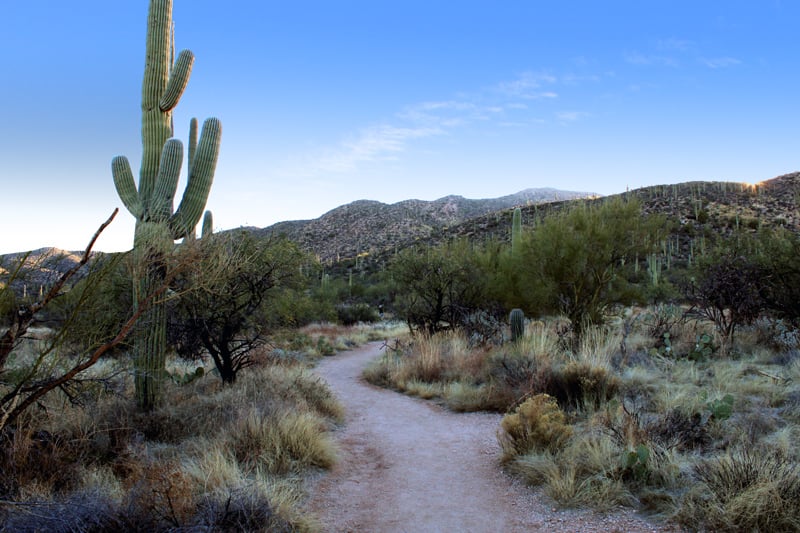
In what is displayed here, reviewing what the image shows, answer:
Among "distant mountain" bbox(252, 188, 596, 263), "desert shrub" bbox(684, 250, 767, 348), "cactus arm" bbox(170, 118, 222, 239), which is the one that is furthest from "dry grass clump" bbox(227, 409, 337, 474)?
"distant mountain" bbox(252, 188, 596, 263)

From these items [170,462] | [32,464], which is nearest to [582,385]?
[170,462]

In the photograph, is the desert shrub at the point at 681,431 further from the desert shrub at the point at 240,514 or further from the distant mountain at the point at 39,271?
the distant mountain at the point at 39,271

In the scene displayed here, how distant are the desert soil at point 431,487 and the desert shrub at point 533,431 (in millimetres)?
324

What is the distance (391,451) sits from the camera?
6.57m

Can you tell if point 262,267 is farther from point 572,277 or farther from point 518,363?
point 572,277

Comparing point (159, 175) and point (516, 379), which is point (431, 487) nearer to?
point (516, 379)

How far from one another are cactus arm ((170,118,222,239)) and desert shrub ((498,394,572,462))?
5236 mm

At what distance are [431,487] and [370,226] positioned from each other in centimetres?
6059

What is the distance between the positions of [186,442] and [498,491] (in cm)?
367

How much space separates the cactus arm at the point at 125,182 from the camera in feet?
24.5

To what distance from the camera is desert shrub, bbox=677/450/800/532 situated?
375 centimetres

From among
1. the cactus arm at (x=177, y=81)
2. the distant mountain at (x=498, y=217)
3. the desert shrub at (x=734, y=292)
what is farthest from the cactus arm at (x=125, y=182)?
the desert shrub at (x=734, y=292)

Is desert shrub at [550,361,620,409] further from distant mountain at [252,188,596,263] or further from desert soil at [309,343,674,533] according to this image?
distant mountain at [252,188,596,263]

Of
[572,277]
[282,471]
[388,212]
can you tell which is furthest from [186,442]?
[388,212]
